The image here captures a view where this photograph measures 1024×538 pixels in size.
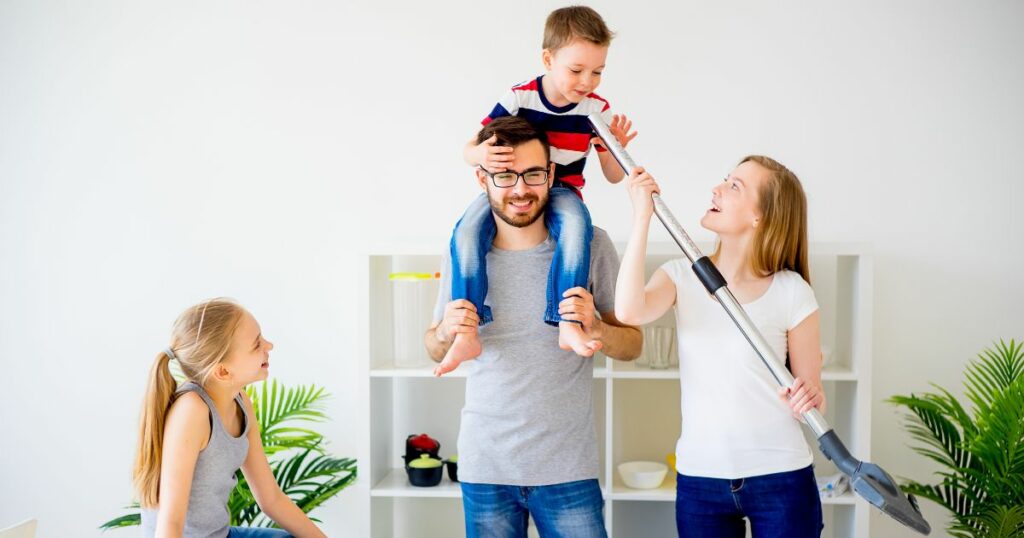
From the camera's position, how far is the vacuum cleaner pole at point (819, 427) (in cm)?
169

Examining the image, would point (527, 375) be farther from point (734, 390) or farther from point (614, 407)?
point (614, 407)

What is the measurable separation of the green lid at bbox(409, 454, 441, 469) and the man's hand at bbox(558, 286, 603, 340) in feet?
3.44

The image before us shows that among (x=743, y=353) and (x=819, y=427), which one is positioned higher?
(x=743, y=353)

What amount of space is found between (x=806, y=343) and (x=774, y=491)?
1.14 ft

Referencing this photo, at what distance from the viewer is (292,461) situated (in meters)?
2.96

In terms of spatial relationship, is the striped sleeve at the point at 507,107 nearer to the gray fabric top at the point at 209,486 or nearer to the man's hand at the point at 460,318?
the man's hand at the point at 460,318

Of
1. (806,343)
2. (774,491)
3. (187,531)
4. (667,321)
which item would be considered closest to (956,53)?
(667,321)

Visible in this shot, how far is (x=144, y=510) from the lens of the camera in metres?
2.09

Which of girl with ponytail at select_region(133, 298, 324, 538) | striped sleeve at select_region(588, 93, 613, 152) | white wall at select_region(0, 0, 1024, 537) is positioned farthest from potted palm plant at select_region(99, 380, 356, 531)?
striped sleeve at select_region(588, 93, 613, 152)

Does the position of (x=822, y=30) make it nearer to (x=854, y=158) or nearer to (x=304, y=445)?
(x=854, y=158)

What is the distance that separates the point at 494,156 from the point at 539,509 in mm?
816

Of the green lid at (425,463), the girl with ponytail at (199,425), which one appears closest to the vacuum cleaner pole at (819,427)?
the girl with ponytail at (199,425)

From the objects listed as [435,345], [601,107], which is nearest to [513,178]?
[601,107]

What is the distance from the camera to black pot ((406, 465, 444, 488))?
2.93 meters
